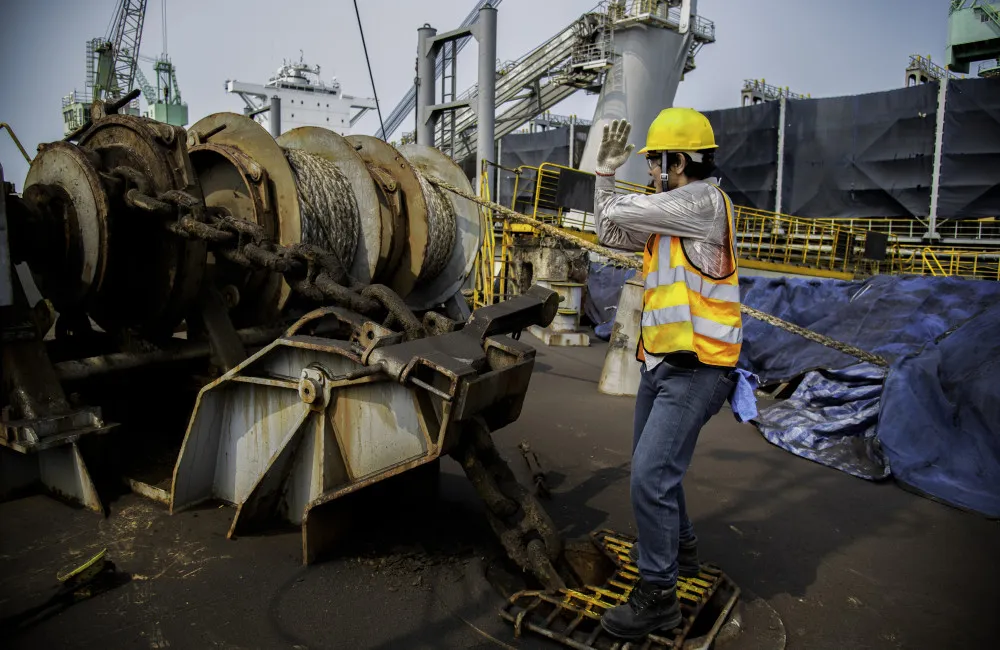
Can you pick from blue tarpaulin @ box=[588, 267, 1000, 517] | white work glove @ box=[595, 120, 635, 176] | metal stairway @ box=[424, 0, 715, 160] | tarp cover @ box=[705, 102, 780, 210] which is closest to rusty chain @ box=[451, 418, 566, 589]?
white work glove @ box=[595, 120, 635, 176]

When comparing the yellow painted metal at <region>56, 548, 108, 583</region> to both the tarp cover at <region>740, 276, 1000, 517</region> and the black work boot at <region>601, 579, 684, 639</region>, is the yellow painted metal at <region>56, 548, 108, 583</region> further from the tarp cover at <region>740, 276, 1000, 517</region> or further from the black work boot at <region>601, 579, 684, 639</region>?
the tarp cover at <region>740, 276, 1000, 517</region>

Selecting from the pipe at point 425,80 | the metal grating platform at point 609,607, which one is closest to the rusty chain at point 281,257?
the metal grating platform at point 609,607

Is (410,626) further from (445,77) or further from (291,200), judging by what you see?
(445,77)

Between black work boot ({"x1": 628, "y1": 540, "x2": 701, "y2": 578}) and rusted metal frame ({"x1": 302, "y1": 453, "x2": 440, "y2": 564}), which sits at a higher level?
rusted metal frame ({"x1": 302, "y1": 453, "x2": 440, "y2": 564})

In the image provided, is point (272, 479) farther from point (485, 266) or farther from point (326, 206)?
point (485, 266)

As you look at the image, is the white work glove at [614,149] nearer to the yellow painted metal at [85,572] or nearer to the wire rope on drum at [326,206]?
the wire rope on drum at [326,206]

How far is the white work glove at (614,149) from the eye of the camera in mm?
2822

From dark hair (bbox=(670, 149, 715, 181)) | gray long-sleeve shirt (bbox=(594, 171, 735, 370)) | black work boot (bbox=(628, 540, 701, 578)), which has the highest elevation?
dark hair (bbox=(670, 149, 715, 181))

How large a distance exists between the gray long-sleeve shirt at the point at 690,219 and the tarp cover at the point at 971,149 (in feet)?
77.1

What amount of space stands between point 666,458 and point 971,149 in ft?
78.9

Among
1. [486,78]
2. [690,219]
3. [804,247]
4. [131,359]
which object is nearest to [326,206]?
[131,359]

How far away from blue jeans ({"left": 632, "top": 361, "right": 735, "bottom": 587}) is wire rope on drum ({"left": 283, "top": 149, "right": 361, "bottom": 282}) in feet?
8.33

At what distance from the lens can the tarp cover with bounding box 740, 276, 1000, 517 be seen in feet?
15.9

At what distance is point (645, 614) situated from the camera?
2.58 m
